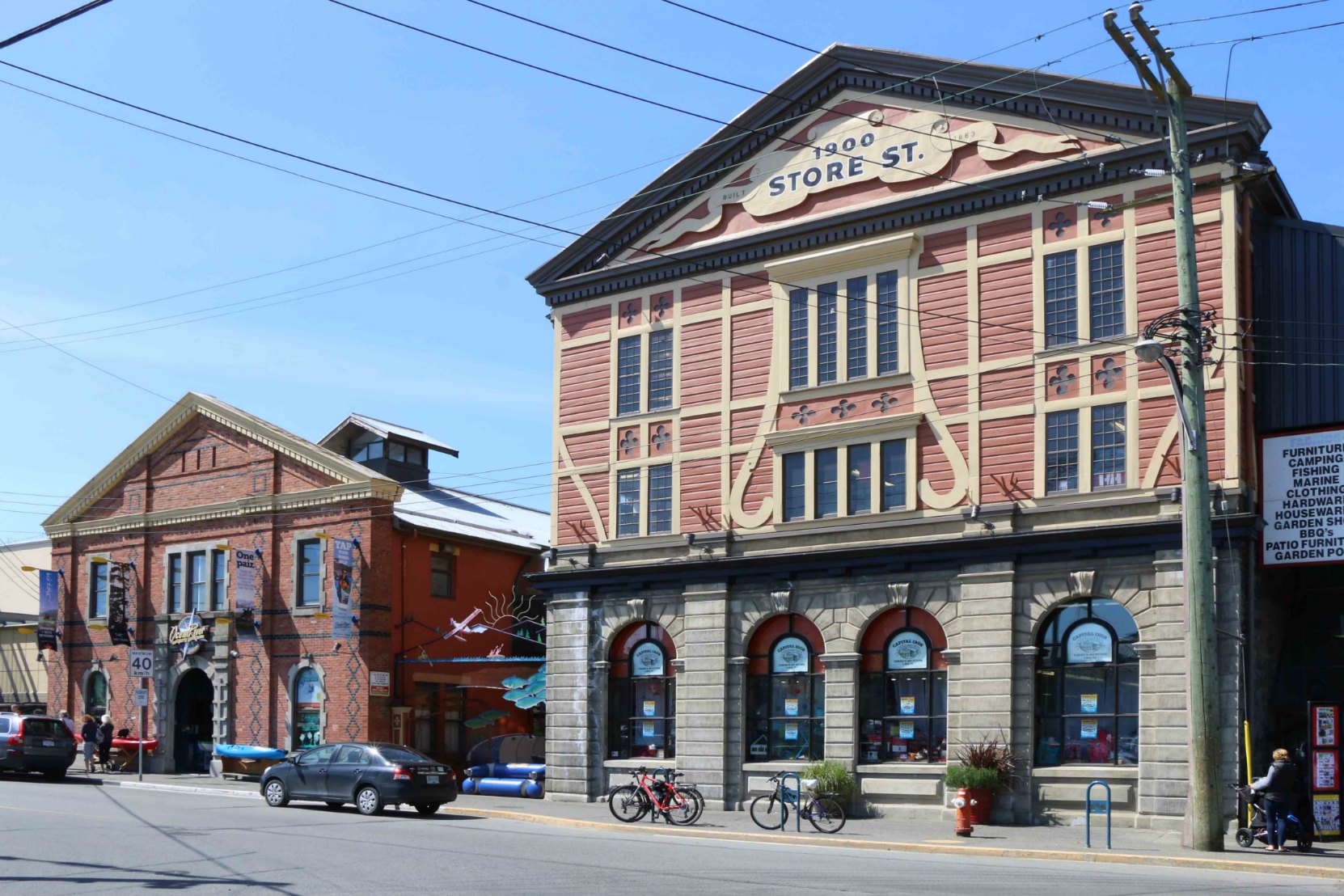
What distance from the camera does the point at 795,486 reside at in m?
30.2

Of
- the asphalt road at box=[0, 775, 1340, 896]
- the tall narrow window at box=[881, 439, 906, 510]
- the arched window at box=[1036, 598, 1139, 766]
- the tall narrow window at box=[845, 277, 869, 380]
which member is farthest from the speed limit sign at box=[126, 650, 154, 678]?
the arched window at box=[1036, 598, 1139, 766]

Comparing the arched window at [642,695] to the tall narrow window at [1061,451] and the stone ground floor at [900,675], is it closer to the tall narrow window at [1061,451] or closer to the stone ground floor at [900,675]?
the stone ground floor at [900,675]

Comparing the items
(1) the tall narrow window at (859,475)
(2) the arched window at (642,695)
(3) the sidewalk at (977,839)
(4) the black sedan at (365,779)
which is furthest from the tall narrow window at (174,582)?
(1) the tall narrow window at (859,475)

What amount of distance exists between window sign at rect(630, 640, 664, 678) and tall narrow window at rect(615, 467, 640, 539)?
252cm

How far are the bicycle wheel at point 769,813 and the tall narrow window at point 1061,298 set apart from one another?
978cm

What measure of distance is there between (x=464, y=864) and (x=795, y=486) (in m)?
14.0

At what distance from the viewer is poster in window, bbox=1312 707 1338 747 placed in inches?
890

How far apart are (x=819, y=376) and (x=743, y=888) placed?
1580 centimetres

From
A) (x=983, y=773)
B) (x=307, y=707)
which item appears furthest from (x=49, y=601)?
(x=983, y=773)

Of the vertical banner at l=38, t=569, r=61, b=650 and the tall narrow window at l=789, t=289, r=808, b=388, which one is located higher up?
the tall narrow window at l=789, t=289, r=808, b=388

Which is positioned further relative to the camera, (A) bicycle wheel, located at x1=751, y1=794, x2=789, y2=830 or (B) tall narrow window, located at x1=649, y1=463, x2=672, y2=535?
(B) tall narrow window, located at x1=649, y1=463, x2=672, y2=535

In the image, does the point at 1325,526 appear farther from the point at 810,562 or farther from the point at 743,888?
the point at 743,888

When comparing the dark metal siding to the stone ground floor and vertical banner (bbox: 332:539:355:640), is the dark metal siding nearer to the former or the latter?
the stone ground floor

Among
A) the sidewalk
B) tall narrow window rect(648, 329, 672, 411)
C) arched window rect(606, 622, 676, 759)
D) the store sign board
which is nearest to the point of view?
the sidewalk
